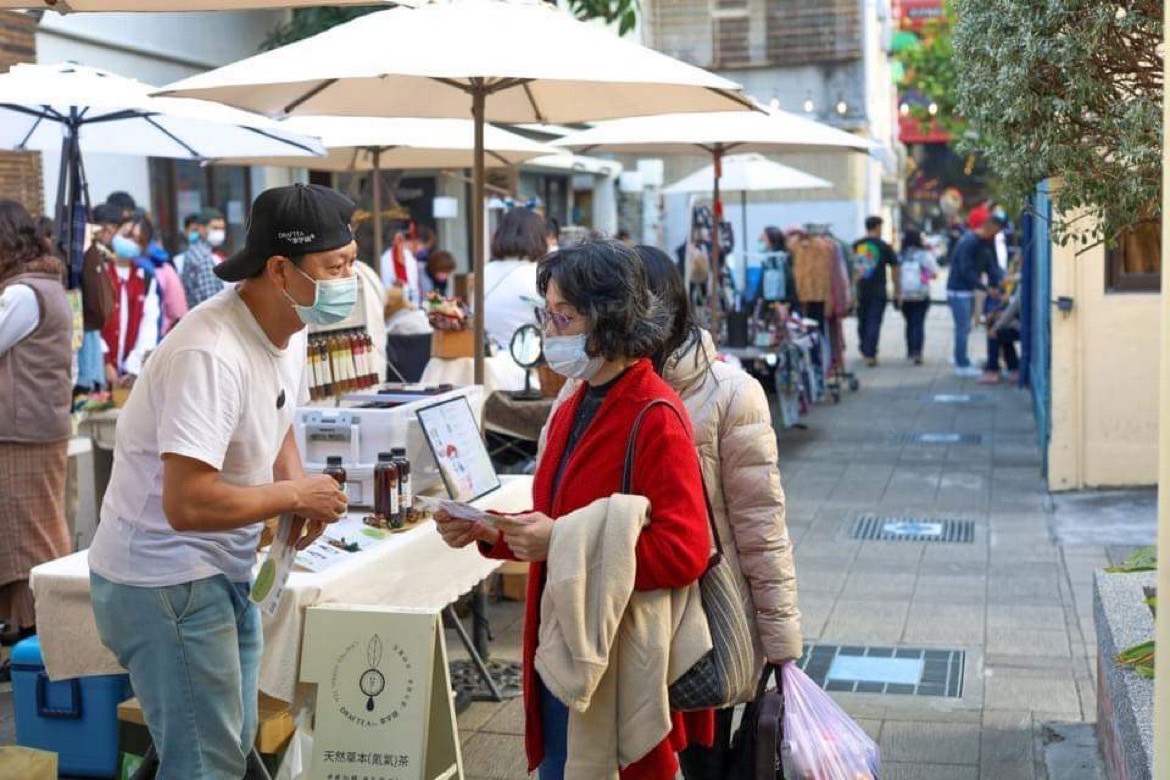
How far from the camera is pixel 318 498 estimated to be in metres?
3.59

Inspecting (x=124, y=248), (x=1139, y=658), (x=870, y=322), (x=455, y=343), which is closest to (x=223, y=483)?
(x=1139, y=658)

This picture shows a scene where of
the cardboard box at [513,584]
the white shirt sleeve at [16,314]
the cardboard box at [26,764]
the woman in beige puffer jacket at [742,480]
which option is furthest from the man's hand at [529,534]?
the cardboard box at [513,584]

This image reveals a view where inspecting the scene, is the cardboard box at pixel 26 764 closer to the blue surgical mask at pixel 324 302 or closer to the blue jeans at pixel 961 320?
the blue surgical mask at pixel 324 302

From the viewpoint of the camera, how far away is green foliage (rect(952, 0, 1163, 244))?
4375 mm

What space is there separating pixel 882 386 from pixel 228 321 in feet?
51.2

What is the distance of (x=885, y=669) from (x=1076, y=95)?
305cm

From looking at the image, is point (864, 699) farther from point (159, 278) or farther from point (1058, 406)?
point (159, 278)

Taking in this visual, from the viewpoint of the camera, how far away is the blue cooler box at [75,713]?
5.17m

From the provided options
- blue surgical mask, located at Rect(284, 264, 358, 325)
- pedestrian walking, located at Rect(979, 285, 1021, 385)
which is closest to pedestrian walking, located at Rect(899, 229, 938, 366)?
pedestrian walking, located at Rect(979, 285, 1021, 385)

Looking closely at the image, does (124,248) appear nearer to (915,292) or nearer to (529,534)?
(529,534)

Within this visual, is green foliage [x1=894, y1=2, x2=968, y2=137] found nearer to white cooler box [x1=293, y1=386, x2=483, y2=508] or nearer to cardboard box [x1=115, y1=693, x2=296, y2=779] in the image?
white cooler box [x1=293, y1=386, x2=483, y2=508]

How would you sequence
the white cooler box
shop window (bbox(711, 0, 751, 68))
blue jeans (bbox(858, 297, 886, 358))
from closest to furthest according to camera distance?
the white cooler box → blue jeans (bbox(858, 297, 886, 358)) → shop window (bbox(711, 0, 751, 68))

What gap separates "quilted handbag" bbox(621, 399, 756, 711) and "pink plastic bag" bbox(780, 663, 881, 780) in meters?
0.20

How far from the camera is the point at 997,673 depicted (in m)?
6.67
